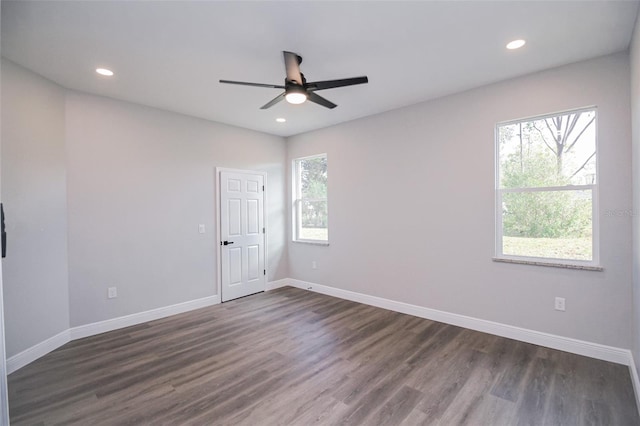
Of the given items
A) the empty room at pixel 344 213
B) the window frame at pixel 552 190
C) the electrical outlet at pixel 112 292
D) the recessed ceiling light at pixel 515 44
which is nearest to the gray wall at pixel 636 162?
the empty room at pixel 344 213

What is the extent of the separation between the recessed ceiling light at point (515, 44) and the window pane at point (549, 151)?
95 centimetres

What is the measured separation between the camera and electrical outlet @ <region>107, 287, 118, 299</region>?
3.62 metres

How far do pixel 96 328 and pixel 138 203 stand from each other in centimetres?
155

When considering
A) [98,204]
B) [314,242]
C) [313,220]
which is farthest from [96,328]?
[313,220]

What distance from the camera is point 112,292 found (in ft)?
11.9

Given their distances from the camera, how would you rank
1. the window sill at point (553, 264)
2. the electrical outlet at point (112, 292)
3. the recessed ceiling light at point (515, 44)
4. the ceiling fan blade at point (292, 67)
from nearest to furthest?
the ceiling fan blade at point (292, 67) → the recessed ceiling light at point (515, 44) → the window sill at point (553, 264) → the electrical outlet at point (112, 292)

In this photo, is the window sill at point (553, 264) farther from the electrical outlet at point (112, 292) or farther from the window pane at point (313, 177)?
the electrical outlet at point (112, 292)

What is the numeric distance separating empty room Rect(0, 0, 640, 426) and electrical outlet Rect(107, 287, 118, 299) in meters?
0.03

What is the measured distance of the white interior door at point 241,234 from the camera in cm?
474

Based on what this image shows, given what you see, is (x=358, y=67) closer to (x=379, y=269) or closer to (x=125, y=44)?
(x=125, y=44)

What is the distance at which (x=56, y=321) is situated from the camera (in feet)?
10.4

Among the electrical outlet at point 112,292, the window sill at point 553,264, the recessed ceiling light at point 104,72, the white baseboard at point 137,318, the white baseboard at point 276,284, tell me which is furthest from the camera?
the white baseboard at point 276,284

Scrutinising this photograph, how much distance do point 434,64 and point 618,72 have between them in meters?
1.62

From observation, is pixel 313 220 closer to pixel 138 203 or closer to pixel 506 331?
pixel 138 203
